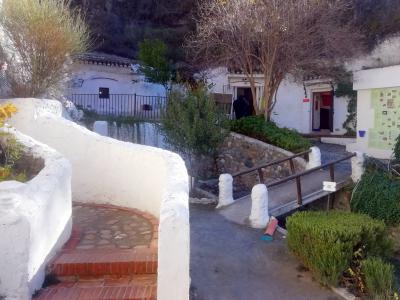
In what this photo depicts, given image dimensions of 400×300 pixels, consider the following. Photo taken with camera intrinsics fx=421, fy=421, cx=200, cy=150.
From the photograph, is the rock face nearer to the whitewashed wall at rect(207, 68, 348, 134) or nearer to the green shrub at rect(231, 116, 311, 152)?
the whitewashed wall at rect(207, 68, 348, 134)

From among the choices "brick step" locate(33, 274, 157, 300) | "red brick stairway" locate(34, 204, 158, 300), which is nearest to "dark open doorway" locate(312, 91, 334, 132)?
"red brick stairway" locate(34, 204, 158, 300)

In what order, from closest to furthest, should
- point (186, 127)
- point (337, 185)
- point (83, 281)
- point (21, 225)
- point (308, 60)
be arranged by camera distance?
1. point (21, 225)
2. point (83, 281)
3. point (337, 185)
4. point (186, 127)
5. point (308, 60)

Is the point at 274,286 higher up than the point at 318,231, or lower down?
lower down

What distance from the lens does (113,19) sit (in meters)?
21.8

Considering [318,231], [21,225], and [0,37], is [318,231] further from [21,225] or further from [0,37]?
[0,37]

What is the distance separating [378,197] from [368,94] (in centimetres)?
639

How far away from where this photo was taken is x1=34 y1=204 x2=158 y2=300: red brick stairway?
3.55m

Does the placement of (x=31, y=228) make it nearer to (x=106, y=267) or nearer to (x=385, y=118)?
(x=106, y=267)

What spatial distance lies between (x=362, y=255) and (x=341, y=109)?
40.7 feet

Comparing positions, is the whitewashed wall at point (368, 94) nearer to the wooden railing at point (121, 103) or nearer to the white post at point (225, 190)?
the white post at point (225, 190)

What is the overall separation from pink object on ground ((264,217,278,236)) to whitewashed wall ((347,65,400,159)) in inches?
280

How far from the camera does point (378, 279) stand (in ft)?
18.5

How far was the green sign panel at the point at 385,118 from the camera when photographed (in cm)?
1348

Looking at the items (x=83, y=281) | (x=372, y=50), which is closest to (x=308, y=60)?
(x=372, y=50)
